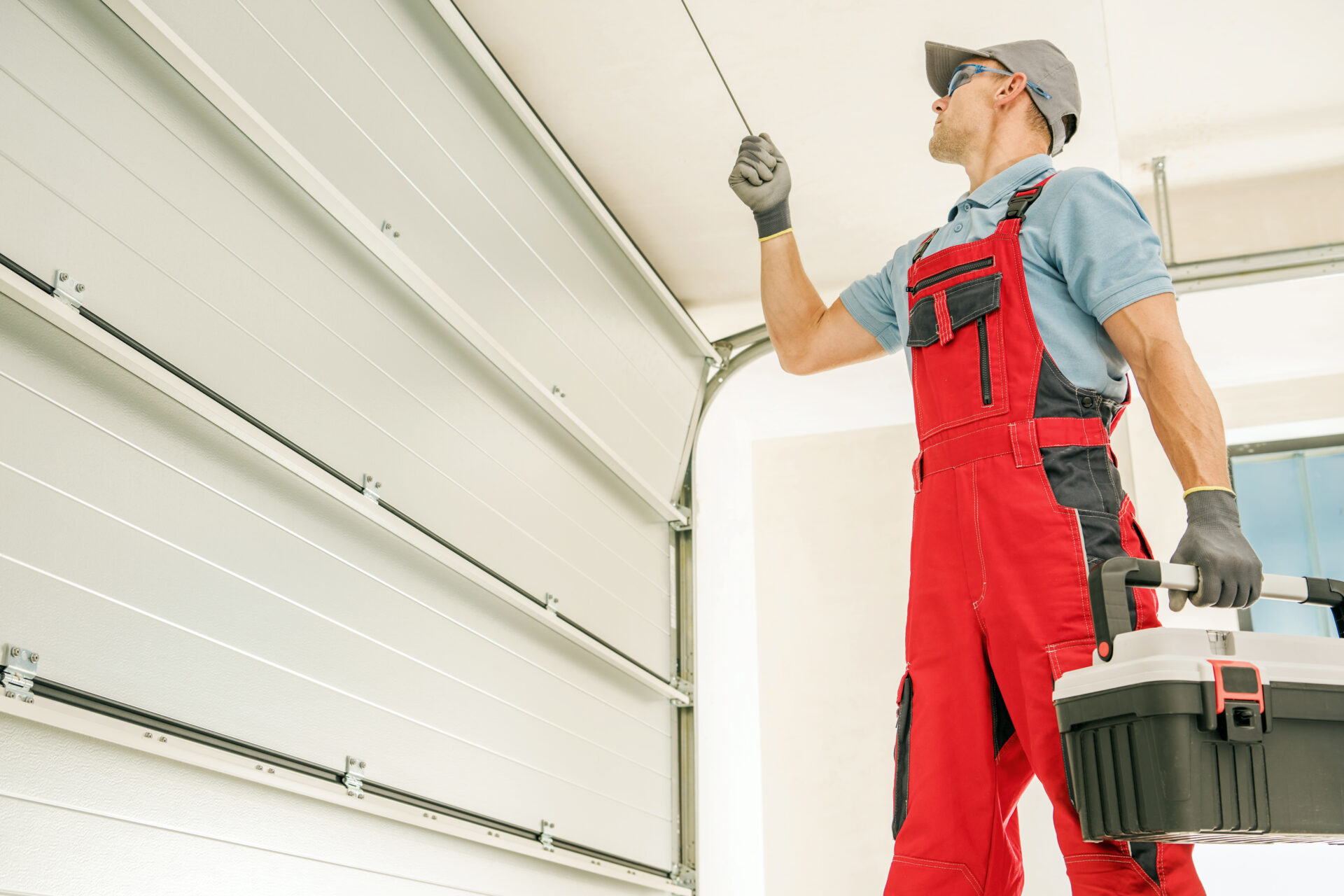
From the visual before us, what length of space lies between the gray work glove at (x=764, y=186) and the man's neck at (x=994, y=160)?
20.9 inches

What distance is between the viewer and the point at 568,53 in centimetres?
383

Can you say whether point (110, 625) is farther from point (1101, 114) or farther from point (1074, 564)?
point (1101, 114)

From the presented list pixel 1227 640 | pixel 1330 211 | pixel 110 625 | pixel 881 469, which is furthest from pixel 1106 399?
pixel 881 469

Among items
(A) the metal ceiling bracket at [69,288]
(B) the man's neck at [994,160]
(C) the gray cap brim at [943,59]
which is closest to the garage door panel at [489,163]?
(A) the metal ceiling bracket at [69,288]

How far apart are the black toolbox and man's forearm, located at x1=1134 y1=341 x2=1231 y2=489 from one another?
289 millimetres

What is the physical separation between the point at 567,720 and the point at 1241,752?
8.19 ft

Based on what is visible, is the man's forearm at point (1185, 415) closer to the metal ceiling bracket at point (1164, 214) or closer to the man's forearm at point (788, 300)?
the man's forearm at point (788, 300)

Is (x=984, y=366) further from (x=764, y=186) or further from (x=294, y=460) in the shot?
(x=294, y=460)

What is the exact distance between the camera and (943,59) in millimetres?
2889

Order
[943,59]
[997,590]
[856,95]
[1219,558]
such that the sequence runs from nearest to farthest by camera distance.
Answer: [1219,558]
[997,590]
[943,59]
[856,95]

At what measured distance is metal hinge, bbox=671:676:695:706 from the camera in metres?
4.79

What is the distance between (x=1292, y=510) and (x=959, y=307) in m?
4.73

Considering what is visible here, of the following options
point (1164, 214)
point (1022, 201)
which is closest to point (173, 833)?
point (1022, 201)

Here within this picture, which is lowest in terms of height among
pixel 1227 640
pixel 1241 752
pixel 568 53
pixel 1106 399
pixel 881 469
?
pixel 1241 752
